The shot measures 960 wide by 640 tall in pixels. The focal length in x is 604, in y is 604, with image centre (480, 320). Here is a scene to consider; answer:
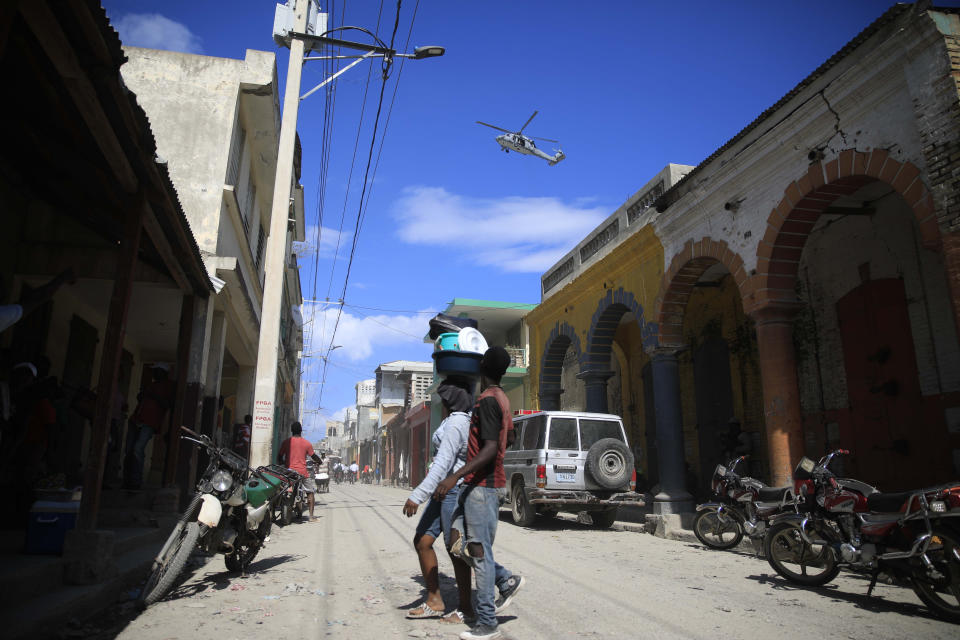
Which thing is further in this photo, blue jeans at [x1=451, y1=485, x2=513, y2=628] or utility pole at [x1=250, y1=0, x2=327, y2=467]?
utility pole at [x1=250, y1=0, x2=327, y2=467]

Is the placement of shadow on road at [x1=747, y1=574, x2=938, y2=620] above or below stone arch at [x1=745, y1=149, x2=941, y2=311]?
below

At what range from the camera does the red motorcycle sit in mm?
4523

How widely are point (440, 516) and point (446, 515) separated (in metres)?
0.10

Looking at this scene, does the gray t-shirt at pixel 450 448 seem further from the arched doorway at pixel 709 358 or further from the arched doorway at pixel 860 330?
the arched doorway at pixel 709 358

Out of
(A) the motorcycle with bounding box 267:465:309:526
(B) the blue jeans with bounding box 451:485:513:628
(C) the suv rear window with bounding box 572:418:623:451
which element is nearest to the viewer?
(B) the blue jeans with bounding box 451:485:513:628

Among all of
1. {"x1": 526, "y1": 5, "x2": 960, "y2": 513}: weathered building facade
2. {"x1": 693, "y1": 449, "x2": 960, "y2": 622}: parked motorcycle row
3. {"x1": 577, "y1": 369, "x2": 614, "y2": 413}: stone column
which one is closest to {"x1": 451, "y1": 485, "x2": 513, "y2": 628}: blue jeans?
{"x1": 693, "y1": 449, "x2": 960, "y2": 622}: parked motorcycle row

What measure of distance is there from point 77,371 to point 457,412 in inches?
316

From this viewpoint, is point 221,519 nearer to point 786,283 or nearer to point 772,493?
point 772,493

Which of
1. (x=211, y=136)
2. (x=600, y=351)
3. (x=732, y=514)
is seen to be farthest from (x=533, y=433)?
(x=211, y=136)

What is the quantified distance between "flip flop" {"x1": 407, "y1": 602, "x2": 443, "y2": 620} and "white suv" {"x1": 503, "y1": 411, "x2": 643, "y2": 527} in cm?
657

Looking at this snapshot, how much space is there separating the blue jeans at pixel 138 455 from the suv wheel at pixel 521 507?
6239mm

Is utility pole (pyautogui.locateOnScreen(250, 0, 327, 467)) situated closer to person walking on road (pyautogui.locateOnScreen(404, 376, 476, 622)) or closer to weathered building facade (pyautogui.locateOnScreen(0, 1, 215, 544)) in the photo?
weathered building facade (pyautogui.locateOnScreen(0, 1, 215, 544))

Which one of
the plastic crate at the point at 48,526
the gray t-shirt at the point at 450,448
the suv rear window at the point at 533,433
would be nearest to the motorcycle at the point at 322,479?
the suv rear window at the point at 533,433

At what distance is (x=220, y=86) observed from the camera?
10.4 meters
